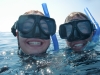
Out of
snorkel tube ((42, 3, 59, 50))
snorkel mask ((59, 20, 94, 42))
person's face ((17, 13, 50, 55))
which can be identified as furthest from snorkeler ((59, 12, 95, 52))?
person's face ((17, 13, 50, 55))

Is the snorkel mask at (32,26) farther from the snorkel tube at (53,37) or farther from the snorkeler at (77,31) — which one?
the snorkel tube at (53,37)

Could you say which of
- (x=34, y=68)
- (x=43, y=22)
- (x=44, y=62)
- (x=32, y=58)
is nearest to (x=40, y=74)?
(x=34, y=68)

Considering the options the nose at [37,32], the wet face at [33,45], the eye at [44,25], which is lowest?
the wet face at [33,45]

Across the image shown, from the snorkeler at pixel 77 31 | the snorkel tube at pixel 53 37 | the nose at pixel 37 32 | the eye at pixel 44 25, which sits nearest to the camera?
the nose at pixel 37 32

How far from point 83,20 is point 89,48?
675 millimetres

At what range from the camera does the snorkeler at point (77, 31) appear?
345cm

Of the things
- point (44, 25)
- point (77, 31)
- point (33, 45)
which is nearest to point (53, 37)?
point (77, 31)

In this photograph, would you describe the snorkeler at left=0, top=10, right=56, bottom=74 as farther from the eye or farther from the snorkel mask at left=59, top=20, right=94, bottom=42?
the snorkel mask at left=59, top=20, right=94, bottom=42

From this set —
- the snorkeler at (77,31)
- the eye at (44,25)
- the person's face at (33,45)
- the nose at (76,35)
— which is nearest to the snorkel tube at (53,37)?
the snorkeler at (77,31)

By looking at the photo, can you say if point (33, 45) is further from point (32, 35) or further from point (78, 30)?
point (78, 30)

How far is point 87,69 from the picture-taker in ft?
7.84

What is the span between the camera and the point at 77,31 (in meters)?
3.53

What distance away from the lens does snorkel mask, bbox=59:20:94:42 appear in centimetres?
347

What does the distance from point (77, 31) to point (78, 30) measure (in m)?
0.03
